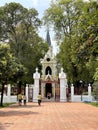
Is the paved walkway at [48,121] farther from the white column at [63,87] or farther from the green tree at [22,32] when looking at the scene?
the green tree at [22,32]

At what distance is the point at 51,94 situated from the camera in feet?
161

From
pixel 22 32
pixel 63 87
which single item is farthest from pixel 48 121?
pixel 22 32

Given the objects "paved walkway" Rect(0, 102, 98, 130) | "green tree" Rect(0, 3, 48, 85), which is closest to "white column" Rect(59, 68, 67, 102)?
"green tree" Rect(0, 3, 48, 85)

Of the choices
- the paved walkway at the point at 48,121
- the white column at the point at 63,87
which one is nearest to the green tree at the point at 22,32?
the white column at the point at 63,87

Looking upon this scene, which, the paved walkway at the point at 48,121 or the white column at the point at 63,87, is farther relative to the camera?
the white column at the point at 63,87

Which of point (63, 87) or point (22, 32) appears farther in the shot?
point (22, 32)

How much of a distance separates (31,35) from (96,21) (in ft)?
148

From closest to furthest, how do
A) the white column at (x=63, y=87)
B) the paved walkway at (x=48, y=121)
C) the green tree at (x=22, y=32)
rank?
the paved walkway at (x=48, y=121)
the white column at (x=63, y=87)
the green tree at (x=22, y=32)

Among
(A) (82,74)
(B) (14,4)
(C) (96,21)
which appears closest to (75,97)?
(A) (82,74)

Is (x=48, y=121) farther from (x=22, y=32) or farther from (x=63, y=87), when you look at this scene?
(x=22, y=32)

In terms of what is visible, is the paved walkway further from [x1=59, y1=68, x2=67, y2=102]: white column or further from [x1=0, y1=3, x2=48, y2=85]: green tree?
[x1=0, y1=3, x2=48, y2=85]: green tree

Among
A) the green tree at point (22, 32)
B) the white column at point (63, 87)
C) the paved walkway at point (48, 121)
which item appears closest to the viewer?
the paved walkway at point (48, 121)

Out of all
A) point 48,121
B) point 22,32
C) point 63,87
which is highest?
point 22,32

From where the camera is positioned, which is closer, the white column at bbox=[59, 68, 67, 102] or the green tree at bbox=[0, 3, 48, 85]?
the white column at bbox=[59, 68, 67, 102]
